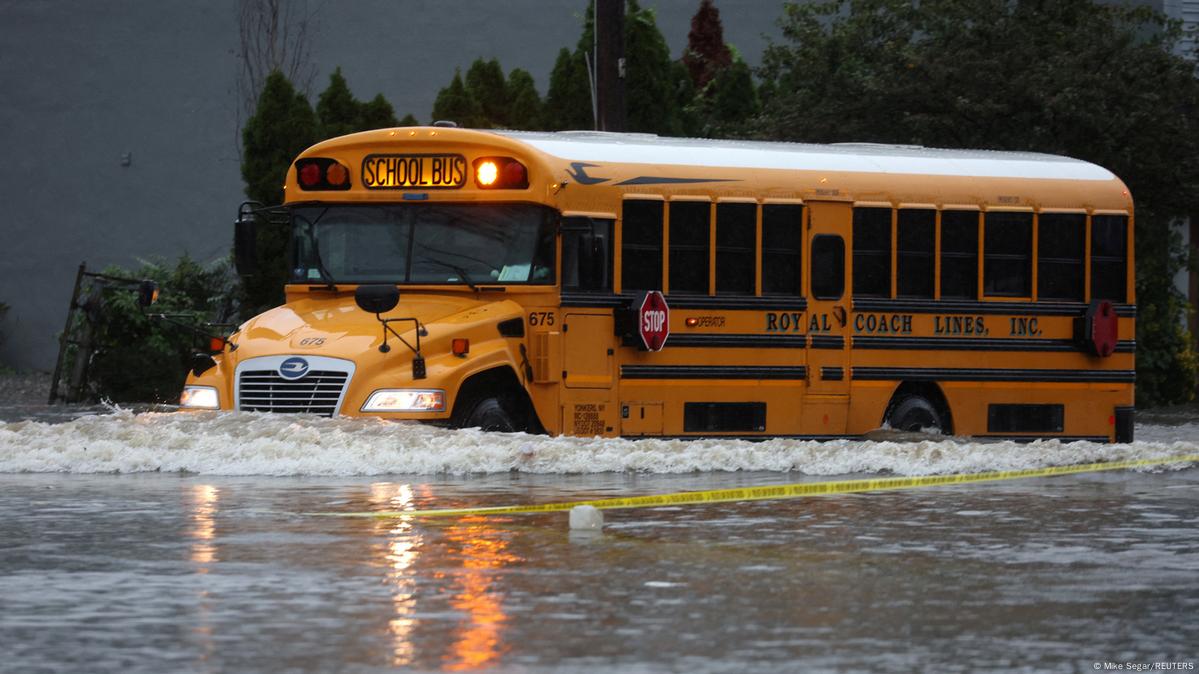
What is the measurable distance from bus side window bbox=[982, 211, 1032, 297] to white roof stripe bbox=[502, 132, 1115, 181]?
45 cm

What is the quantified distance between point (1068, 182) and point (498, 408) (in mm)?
6664

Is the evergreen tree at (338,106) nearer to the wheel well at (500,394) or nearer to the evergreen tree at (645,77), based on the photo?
the evergreen tree at (645,77)

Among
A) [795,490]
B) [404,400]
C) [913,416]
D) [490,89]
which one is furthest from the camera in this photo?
[490,89]

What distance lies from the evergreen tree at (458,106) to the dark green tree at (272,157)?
8.46ft

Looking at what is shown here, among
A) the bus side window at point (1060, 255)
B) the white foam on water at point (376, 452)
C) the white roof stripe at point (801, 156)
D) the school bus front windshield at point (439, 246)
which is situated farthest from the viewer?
the bus side window at point (1060, 255)

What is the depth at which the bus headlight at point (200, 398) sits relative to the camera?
674 inches

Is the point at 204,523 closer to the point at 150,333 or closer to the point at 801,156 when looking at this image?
the point at 801,156

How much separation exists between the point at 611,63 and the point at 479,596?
50.4ft

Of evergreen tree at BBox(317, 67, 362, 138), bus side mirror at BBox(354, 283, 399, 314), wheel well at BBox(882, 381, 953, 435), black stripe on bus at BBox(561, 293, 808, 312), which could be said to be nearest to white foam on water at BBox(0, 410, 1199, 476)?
bus side mirror at BBox(354, 283, 399, 314)

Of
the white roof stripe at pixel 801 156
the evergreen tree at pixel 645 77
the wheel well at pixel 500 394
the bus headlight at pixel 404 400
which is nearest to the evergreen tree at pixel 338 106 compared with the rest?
the evergreen tree at pixel 645 77

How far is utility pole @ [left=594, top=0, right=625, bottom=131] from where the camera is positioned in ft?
78.7

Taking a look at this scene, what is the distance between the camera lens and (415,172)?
1827 centimetres

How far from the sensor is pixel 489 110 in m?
33.6

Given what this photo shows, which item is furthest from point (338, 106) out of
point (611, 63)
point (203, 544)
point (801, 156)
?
point (203, 544)
